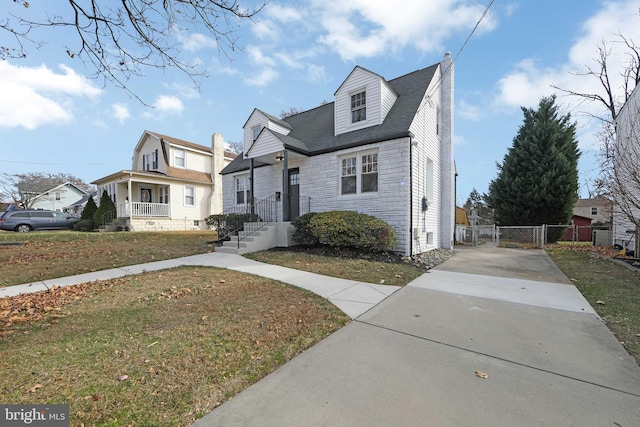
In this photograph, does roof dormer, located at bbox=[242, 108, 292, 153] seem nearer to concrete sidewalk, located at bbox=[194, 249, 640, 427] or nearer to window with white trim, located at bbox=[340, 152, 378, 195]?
window with white trim, located at bbox=[340, 152, 378, 195]

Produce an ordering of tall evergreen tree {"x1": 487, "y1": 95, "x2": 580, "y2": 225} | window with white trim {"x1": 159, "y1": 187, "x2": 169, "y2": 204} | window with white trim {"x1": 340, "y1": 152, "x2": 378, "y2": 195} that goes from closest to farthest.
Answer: window with white trim {"x1": 340, "y1": 152, "x2": 378, "y2": 195}
tall evergreen tree {"x1": 487, "y1": 95, "x2": 580, "y2": 225}
window with white trim {"x1": 159, "y1": 187, "x2": 169, "y2": 204}

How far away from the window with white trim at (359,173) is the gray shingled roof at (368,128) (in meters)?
0.54

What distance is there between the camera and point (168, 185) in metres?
20.0

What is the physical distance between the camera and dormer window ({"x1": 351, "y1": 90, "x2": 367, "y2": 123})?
1036 cm

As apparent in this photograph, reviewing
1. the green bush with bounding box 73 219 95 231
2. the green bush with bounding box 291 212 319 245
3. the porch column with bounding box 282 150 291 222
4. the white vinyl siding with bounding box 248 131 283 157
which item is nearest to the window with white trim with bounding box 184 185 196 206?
the green bush with bounding box 73 219 95 231

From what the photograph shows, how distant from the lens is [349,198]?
397 inches

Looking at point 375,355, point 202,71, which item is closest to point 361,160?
point 202,71

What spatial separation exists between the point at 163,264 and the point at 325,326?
599 centimetres

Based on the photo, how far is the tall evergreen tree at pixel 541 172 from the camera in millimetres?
16297

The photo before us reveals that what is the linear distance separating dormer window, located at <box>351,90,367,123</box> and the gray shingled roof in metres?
0.65

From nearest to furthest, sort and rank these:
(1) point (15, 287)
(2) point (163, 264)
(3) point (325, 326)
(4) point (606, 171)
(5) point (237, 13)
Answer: (3) point (325, 326)
(5) point (237, 13)
(1) point (15, 287)
(2) point (163, 264)
(4) point (606, 171)

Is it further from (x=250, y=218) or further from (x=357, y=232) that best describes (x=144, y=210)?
(x=357, y=232)

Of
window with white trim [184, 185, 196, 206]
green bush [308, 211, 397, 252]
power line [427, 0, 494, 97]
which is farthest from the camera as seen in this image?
window with white trim [184, 185, 196, 206]

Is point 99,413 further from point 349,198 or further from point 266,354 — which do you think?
point 349,198
